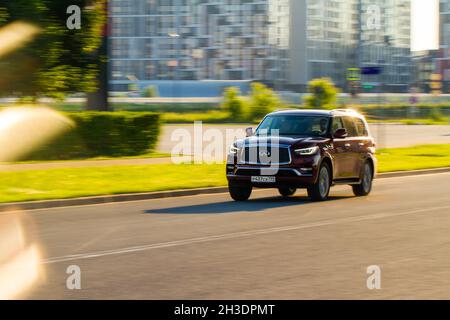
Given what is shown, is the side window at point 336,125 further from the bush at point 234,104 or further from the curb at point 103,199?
the bush at point 234,104

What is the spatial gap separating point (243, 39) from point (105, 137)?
142m

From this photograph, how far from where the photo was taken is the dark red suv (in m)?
19.3

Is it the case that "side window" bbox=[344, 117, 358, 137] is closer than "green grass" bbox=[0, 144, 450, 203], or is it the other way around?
"green grass" bbox=[0, 144, 450, 203]

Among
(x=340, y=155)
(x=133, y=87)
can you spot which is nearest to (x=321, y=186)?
(x=340, y=155)

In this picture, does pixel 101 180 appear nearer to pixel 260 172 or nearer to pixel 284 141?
pixel 260 172

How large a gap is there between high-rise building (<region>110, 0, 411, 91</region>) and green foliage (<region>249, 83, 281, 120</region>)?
8121 centimetres

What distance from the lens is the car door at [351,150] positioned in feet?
68.4

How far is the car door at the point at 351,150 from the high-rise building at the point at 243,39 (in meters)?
142

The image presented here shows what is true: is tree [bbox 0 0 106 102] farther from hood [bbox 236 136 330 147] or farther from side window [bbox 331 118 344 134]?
side window [bbox 331 118 344 134]

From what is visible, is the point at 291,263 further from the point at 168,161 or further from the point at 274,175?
the point at 168,161

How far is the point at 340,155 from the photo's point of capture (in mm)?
20453
